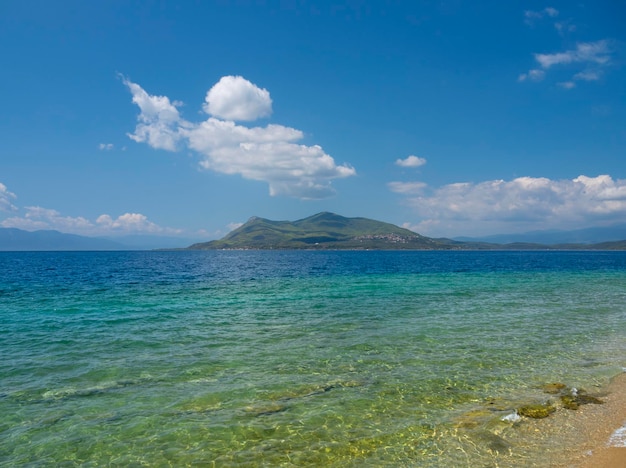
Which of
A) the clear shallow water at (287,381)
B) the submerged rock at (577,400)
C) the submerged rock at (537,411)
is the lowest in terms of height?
the clear shallow water at (287,381)

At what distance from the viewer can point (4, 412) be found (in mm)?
13609

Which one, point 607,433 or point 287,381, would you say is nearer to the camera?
point 607,433

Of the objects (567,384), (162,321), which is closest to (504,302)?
(567,384)

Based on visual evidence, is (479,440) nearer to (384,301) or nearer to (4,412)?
(4,412)

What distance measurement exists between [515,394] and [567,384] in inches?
129

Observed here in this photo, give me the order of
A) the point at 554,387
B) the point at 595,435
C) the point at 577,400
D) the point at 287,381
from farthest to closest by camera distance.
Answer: the point at 287,381 → the point at 554,387 → the point at 577,400 → the point at 595,435

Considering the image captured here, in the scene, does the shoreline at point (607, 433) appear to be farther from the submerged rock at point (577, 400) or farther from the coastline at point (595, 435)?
the submerged rock at point (577, 400)

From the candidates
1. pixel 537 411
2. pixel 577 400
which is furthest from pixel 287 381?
pixel 577 400

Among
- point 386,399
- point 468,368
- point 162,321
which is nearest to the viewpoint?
point 386,399

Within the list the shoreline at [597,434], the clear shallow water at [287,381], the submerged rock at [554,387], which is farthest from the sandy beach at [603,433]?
the submerged rock at [554,387]

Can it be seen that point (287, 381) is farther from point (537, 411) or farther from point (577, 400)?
point (577, 400)

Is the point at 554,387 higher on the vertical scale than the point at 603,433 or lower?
lower

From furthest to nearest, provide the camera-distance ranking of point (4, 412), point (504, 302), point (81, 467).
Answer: point (504, 302)
point (4, 412)
point (81, 467)

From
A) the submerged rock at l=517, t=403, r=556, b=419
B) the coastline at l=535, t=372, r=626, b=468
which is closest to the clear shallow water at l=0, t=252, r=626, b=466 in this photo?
the submerged rock at l=517, t=403, r=556, b=419
